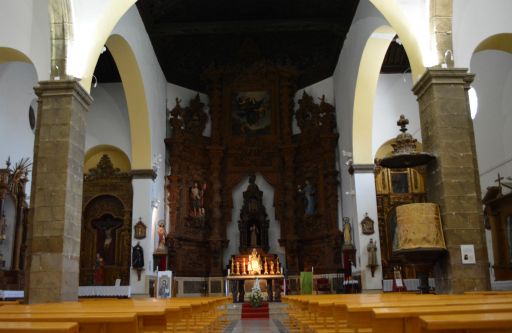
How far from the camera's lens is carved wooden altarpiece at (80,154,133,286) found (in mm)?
16938

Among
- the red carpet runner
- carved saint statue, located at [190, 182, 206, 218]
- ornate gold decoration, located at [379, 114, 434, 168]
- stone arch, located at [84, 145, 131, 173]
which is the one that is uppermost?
stone arch, located at [84, 145, 131, 173]

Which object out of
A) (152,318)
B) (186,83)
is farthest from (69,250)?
(186,83)

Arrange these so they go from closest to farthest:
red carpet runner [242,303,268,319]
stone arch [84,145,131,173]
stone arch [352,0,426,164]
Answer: red carpet runner [242,303,268,319]
stone arch [352,0,426,164]
stone arch [84,145,131,173]

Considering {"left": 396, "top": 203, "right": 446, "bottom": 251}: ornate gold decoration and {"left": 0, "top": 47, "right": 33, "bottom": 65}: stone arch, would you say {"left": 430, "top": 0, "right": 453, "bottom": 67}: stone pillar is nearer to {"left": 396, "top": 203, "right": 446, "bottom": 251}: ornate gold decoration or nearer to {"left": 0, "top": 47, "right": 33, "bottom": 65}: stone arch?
{"left": 396, "top": 203, "right": 446, "bottom": 251}: ornate gold decoration

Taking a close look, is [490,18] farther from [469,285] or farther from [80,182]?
[80,182]

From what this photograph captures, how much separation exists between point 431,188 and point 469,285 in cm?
173

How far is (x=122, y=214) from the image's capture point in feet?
56.6

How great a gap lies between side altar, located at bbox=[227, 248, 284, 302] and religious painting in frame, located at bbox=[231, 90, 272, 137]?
180 inches

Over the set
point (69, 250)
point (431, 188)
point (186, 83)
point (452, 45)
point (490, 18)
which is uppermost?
point (186, 83)

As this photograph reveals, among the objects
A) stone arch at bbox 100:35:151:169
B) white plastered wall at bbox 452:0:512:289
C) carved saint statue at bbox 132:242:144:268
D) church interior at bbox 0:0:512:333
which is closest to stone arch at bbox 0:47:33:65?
church interior at bbox 0:0:512:333

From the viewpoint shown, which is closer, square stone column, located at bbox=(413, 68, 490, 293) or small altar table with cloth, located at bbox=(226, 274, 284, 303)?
square stone column, located at bbox=(413, 68, 490, 293)

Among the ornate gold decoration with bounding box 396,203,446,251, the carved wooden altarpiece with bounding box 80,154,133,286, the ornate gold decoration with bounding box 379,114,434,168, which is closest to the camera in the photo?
the ornate gold decoration with bounding box 396,203,446,251

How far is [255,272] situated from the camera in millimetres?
16594

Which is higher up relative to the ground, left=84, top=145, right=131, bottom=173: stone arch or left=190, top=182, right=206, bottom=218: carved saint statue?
left=84, top=145, right=131, bottom=173: stone arch
